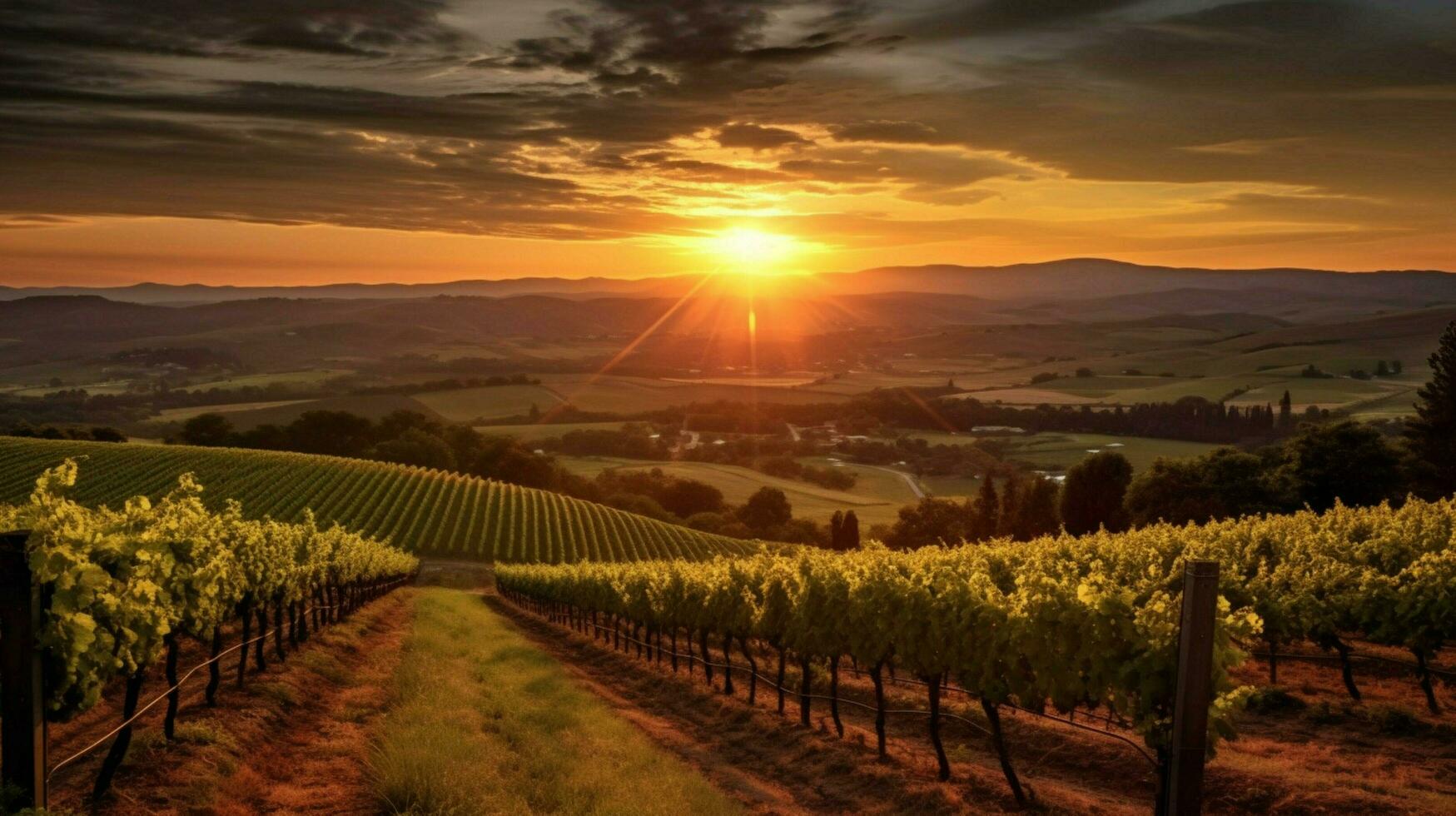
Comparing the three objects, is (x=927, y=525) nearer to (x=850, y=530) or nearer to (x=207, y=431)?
(x=850, y=530)

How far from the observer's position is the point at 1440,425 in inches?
2857

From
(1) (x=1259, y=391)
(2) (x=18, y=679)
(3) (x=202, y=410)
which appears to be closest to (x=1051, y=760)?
(2) (x=18, y=679)

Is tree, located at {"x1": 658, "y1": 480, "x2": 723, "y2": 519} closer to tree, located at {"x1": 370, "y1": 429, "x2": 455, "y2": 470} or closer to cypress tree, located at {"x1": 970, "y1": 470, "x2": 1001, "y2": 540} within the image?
tree, located at {"x1": 370, "y1": 429, "x2": 455, "y2": 470}

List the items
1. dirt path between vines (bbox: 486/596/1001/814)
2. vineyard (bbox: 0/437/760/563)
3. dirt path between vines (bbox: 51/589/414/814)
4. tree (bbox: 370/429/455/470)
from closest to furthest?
dirt path between vines (bbox: 51/589/414/814) → dirt path between vines (bbox: 486/596/1001/814) → vineyard (bbox: 0/437/760/563) → tree (bbox: 370/429/455/470)

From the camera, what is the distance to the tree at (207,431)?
139875mm

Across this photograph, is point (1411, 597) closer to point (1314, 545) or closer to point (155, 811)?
point (1314, 545)

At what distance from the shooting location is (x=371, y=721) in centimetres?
1559

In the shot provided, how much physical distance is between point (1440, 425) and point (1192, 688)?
263 ft

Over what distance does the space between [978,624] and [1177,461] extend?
73.7 metres

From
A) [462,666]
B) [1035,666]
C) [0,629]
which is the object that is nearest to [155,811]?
[0,629]

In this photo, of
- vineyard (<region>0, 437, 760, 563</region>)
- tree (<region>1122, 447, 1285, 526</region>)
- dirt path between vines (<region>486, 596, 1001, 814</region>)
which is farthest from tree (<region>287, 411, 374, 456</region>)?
dirt path between vines (<region>486, 596, 1001, 814</region>)

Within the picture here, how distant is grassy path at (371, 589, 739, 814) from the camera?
1119 centimetres

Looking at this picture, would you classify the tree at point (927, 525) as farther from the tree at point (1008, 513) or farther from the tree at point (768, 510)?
the tree at point (768, 510)

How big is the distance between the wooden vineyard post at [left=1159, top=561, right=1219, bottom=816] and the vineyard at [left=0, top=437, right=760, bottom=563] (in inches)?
2771
